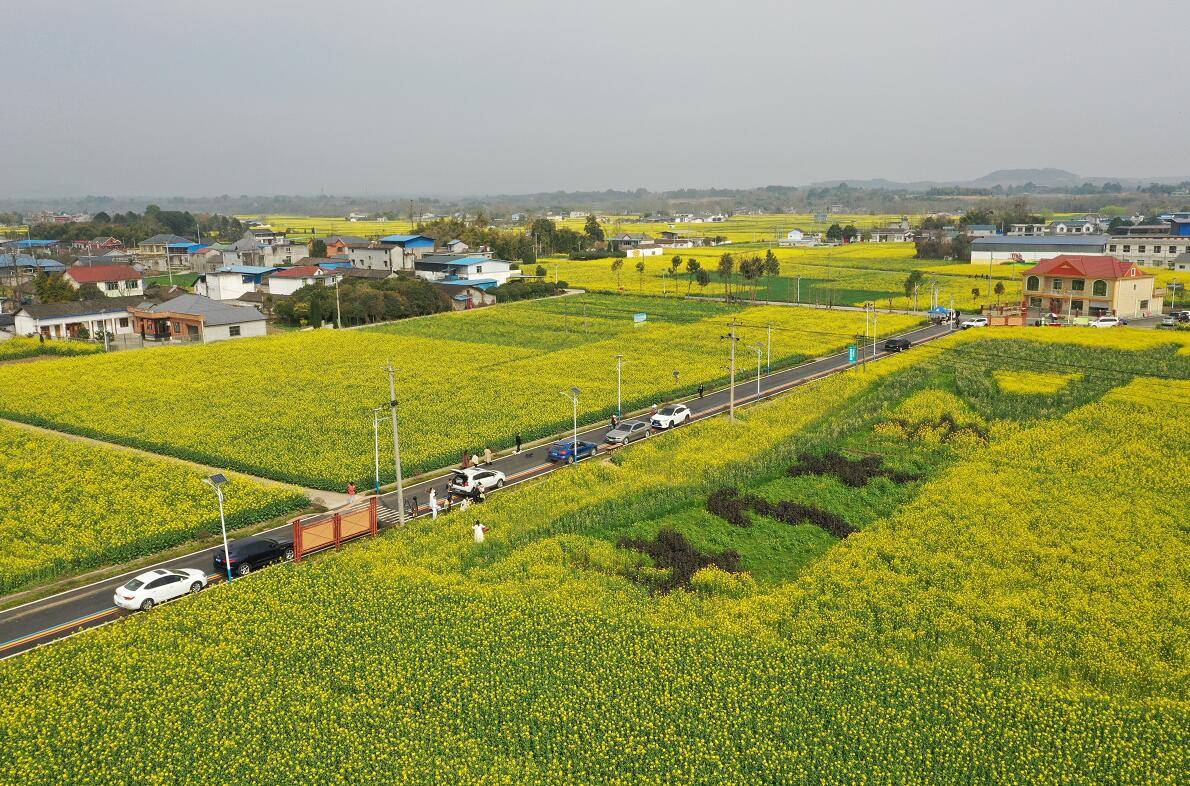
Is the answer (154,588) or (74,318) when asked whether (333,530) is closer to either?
(154,588)

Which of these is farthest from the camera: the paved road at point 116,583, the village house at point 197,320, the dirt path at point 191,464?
the village house at point 197,320

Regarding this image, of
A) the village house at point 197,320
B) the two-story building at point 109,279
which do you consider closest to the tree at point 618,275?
the village house at point 197,320

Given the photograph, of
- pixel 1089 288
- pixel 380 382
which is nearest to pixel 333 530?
pixel 380 382

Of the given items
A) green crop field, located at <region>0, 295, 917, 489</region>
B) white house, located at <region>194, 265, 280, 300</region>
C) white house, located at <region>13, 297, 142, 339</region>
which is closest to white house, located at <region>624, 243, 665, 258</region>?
green crop field, located at <region>0, 295, 917, 489</region>

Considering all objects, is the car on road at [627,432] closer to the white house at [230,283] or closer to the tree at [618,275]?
the tree at [618,275]

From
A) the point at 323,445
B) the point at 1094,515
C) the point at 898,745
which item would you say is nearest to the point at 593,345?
the point at 323,445

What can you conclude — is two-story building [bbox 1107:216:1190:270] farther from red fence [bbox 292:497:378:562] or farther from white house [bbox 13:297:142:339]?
white house [bbox 13:297:142:339]
